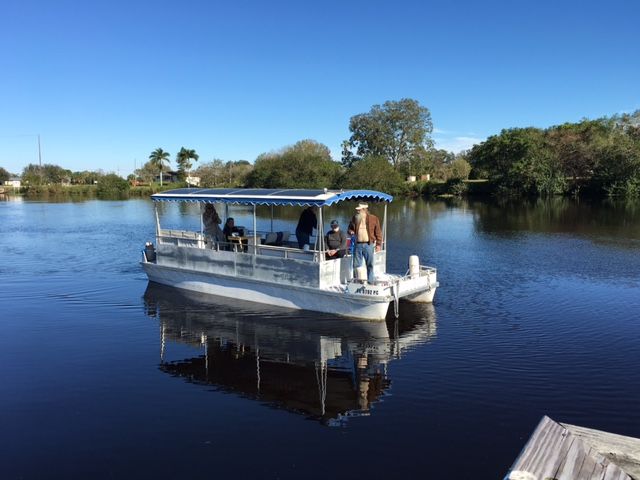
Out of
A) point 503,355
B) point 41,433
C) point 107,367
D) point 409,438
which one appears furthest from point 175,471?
point 503,355

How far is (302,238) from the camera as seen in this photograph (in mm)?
14859

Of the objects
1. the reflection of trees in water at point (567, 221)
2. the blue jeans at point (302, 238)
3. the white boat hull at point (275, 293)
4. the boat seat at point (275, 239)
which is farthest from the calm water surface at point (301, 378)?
the reflection of trees in water at point (567, 221)

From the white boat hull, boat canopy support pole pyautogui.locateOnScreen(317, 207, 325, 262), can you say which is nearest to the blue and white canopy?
boat canopy support pole pyautogui.locateOnScreen(317, 207, 325, 262)

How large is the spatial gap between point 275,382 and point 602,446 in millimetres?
5603

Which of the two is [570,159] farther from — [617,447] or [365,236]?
[617,447]

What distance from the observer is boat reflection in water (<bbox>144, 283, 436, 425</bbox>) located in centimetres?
888

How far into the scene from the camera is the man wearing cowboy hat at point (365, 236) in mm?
12906

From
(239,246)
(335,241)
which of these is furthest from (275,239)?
(335,241)

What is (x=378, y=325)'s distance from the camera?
41.4 feet

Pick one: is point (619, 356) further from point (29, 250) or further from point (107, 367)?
point (29, 250)

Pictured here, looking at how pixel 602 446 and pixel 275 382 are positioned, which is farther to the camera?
pixel 275 382

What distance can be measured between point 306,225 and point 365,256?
238 centimetres

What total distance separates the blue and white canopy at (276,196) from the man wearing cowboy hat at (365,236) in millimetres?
721

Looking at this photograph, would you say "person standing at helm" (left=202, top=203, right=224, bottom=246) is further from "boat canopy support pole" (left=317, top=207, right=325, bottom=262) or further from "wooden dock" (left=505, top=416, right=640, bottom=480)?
"wooden dock" (left=505, top=416, right=640, bottom=480)
